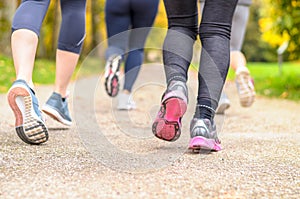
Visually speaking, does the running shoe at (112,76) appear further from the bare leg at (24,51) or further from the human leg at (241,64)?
the bare leg at (24,51)

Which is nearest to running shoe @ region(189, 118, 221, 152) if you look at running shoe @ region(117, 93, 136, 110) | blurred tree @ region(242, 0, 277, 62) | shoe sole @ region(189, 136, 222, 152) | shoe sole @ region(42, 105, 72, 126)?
shoe sole @ region(189, 136, 222, 152)

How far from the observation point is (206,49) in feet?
8.55

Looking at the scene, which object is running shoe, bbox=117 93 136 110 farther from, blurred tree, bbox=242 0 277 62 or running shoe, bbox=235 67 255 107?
blurred tree, bbox=242 0 277 62

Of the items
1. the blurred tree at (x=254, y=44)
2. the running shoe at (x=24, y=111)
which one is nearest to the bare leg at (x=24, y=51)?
the running shoe at (x=24, y=111)

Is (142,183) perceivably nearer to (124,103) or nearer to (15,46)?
(15,46)

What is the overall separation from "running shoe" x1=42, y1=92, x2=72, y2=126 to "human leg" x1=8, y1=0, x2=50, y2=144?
51cm

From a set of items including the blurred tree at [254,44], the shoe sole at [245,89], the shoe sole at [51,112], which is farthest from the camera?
the blurred tree at [254,44]

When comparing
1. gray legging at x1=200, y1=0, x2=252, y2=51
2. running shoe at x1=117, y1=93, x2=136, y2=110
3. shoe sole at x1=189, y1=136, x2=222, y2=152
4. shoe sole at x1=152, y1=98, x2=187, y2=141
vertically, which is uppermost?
gray legging at x1=200, y1=0, x2=252, y2=51

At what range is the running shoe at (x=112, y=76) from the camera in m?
4.52

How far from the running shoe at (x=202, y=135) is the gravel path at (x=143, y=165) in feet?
0.14

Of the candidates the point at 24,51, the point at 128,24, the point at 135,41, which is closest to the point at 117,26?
the point at 128,24

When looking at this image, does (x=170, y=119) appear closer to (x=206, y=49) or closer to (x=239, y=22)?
(x=206, y=49)

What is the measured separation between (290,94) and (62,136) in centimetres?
409

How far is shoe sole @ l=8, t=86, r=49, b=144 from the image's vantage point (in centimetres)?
247
